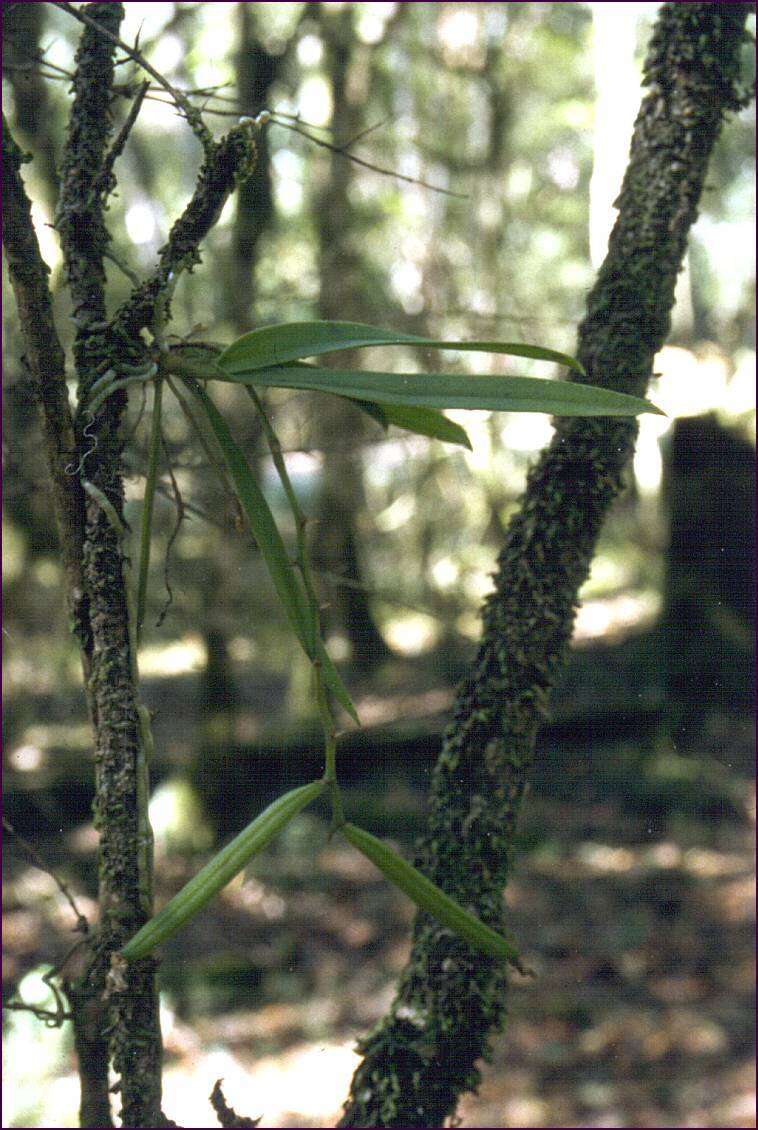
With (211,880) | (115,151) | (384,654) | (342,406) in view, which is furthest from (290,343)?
(384,654)

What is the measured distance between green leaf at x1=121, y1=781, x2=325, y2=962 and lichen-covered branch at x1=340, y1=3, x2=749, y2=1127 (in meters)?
0.29

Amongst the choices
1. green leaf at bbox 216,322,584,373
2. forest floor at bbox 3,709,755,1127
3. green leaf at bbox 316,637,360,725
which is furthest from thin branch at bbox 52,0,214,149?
forest floor at bbox 3,709,755,1127

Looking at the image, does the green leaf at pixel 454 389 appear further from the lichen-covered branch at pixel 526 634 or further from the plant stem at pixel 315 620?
the lichen-covered branch at pixel 526 634

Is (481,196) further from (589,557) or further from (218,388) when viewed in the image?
(589,557)

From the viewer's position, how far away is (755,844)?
3.13 metres

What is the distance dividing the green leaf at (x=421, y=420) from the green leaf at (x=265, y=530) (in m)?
0.13

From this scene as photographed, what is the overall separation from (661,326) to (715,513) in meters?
3.06

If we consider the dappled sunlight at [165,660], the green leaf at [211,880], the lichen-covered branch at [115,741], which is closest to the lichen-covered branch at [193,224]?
the lichen-covered branch at [115,741]

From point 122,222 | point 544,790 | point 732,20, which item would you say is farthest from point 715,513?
point 732,20

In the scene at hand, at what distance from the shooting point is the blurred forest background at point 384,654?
2.22 meters

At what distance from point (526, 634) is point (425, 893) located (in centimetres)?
28

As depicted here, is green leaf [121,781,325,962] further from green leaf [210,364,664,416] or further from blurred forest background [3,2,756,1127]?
blurred forest background [3,2,756,1127]

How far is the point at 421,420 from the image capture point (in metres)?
0.77

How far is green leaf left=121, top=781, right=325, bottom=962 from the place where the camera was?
622 millimetres
